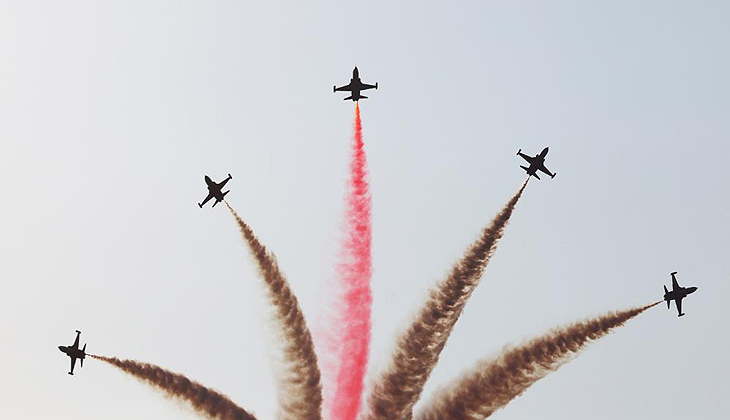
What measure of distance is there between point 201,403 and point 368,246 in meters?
16.1

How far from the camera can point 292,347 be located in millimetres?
130500

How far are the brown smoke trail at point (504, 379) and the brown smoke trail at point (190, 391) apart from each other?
12724 millimetres

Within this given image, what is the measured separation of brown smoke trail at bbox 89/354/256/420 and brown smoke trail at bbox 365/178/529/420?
30.3 feet

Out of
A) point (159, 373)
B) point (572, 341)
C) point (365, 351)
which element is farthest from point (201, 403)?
point (572, 341)

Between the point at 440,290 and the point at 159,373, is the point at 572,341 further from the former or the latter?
the point at 159,373

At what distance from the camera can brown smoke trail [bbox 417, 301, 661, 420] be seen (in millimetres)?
128875

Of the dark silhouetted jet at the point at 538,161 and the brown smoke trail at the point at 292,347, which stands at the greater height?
the dark silhouetted jet at the point at 538,161

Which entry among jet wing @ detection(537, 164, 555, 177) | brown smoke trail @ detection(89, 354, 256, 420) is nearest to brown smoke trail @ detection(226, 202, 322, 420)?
brown smoke trail @ detection(89, 354, 256, 420)

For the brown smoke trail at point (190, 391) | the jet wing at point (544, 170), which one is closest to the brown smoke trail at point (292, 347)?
the brown smoke trail at point (190, 391)

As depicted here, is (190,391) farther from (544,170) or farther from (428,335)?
(544,170)

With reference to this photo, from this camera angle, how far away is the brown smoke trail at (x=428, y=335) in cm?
12925

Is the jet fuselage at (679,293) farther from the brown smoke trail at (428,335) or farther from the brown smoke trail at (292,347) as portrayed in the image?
the brown smoke trail at (292,347)

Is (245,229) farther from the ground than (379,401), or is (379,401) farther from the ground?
(245,229)

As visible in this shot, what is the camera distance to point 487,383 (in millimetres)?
129875
